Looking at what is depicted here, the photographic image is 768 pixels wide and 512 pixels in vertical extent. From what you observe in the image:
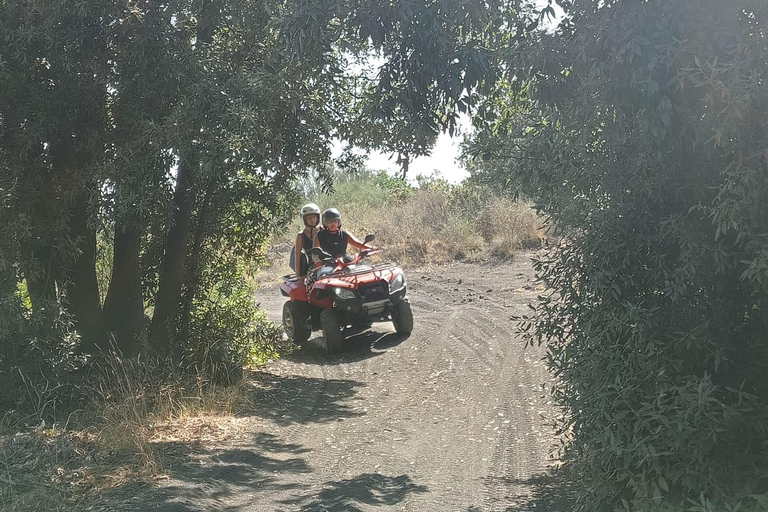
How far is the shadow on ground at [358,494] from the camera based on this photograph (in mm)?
5693

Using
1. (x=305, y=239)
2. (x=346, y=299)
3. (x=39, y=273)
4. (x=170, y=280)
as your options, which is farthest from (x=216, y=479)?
(x=305, y=239)

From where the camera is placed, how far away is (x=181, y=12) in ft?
26.2

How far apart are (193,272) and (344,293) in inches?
85.5

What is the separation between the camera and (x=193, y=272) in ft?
33.6

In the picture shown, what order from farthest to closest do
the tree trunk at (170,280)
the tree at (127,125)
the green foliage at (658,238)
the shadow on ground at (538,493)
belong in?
the tree trunk at (170,280), the tree at (127,125), the shadow on ground at (538,493), the green foliage at (658,238)

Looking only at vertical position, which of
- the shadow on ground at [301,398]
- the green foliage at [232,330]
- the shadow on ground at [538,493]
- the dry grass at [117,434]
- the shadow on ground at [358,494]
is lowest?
the shadow on ground at [538,493]

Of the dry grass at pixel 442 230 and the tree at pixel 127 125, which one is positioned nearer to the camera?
the tree at pixel 127 125

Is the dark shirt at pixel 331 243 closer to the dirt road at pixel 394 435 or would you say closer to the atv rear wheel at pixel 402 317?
the atv rear wheel at pixel 402 317

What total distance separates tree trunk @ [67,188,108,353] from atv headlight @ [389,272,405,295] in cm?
424

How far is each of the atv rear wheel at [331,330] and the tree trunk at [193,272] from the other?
195cm

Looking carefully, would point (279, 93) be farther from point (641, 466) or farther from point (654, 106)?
point (641, 466)

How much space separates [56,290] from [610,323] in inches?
Answer: 235

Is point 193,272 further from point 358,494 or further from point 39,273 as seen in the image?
point 358,494

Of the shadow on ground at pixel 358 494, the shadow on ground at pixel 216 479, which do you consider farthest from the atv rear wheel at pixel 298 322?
the shadow on ground at pixel 358 494
